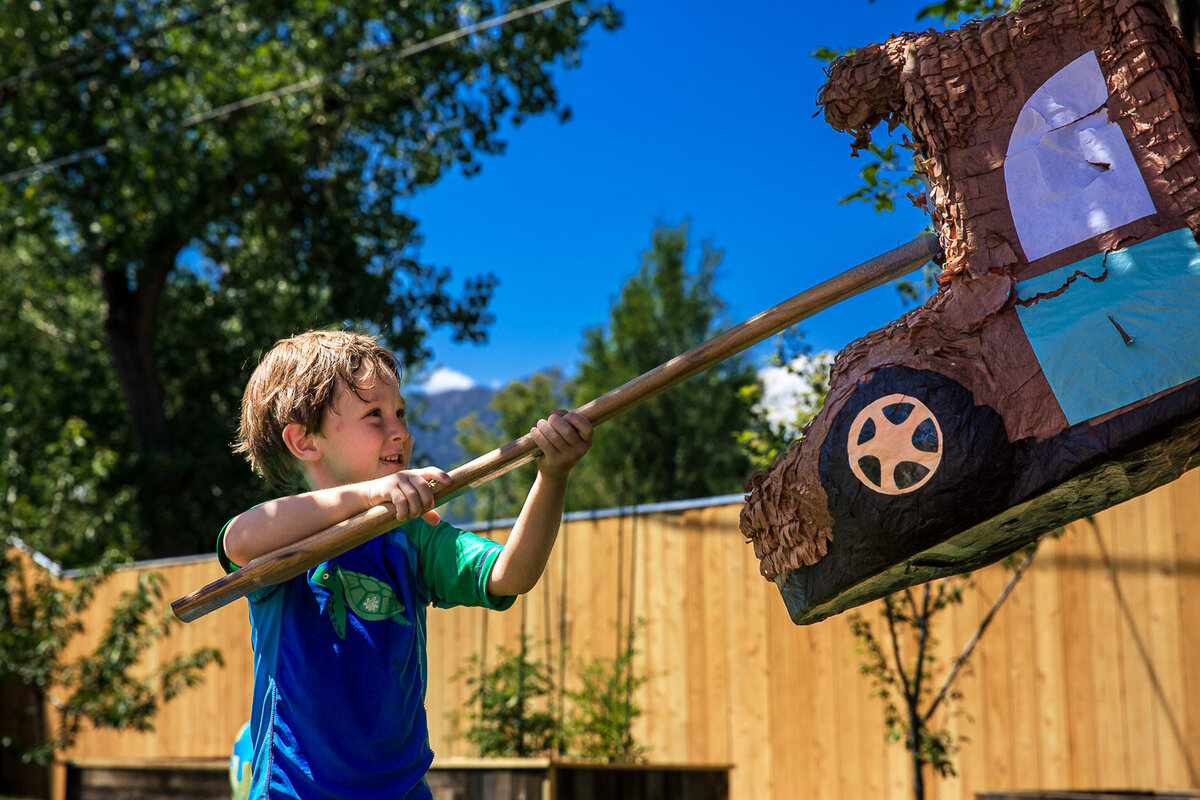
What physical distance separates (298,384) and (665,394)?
20.3 m

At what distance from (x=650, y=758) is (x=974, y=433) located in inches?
189

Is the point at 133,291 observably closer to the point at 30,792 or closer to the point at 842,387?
the point at 30,792

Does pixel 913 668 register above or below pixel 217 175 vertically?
below

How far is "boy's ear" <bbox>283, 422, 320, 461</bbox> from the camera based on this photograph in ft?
5.88

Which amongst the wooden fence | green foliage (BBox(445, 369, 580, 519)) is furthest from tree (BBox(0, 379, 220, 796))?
green foliage (BBox(445, 369, 580, 519))

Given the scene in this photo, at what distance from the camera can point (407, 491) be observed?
1.51m

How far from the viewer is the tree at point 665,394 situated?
20219 millimetres

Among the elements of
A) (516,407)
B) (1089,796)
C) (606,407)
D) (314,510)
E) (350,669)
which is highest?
(516,407)

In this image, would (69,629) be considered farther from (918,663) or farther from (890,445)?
(890,445)

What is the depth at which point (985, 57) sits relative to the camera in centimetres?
145

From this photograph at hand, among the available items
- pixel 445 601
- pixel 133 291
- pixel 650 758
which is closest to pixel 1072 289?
pixel 445 601

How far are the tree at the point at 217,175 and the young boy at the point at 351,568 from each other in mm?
8207

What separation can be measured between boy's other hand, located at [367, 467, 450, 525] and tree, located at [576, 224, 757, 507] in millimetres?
17196

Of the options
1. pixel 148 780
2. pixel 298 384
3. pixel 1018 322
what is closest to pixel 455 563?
pixel 298 384
